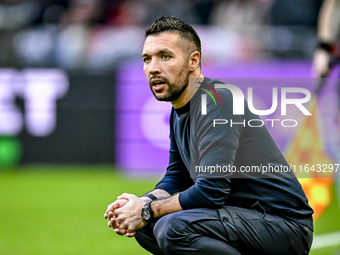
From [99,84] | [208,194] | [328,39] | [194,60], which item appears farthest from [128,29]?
[208,194]

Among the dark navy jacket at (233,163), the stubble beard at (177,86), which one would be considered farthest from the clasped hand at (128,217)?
the stubble beard at (177,86)

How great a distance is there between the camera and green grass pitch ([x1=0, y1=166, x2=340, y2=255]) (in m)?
4.41

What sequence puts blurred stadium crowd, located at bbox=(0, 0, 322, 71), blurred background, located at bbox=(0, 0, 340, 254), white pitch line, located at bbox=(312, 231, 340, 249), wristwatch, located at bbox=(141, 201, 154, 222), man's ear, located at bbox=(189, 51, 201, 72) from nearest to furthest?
wristwatch, located at bbox=(141, 201, 154, 222) → man's ear, located at bbox=(189, 51, 201, 72) → white pitch line, located at bbox=(312, 231, 340, 249) → blurred background, located at bbox=(0, 0, 340, 254) → blurred stadium crowd, located at bbox=(0, 0, 322, 71)

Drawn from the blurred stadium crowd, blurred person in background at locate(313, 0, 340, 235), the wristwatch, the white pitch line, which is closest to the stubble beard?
the wristwatch

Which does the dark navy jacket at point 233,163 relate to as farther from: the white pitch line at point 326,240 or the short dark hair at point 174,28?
the white pitch line at point 326,240

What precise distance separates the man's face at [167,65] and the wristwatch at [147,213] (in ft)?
2.11

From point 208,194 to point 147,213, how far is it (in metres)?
0.40

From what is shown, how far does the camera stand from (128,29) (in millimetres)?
9703

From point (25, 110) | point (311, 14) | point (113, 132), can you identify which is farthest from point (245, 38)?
point (25, 110)

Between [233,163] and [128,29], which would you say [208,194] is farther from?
[128,29]

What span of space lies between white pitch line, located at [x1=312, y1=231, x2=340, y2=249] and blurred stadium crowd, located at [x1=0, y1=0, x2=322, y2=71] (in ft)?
16.3

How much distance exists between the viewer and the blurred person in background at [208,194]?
2.60m

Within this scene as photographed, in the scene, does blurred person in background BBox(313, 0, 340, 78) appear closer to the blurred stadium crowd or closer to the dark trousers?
the dark trousers

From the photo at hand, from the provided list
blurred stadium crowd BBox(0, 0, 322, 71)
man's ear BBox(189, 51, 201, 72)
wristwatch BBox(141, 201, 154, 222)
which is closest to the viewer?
wristwatch BBox(141, 201, 154, 222)
